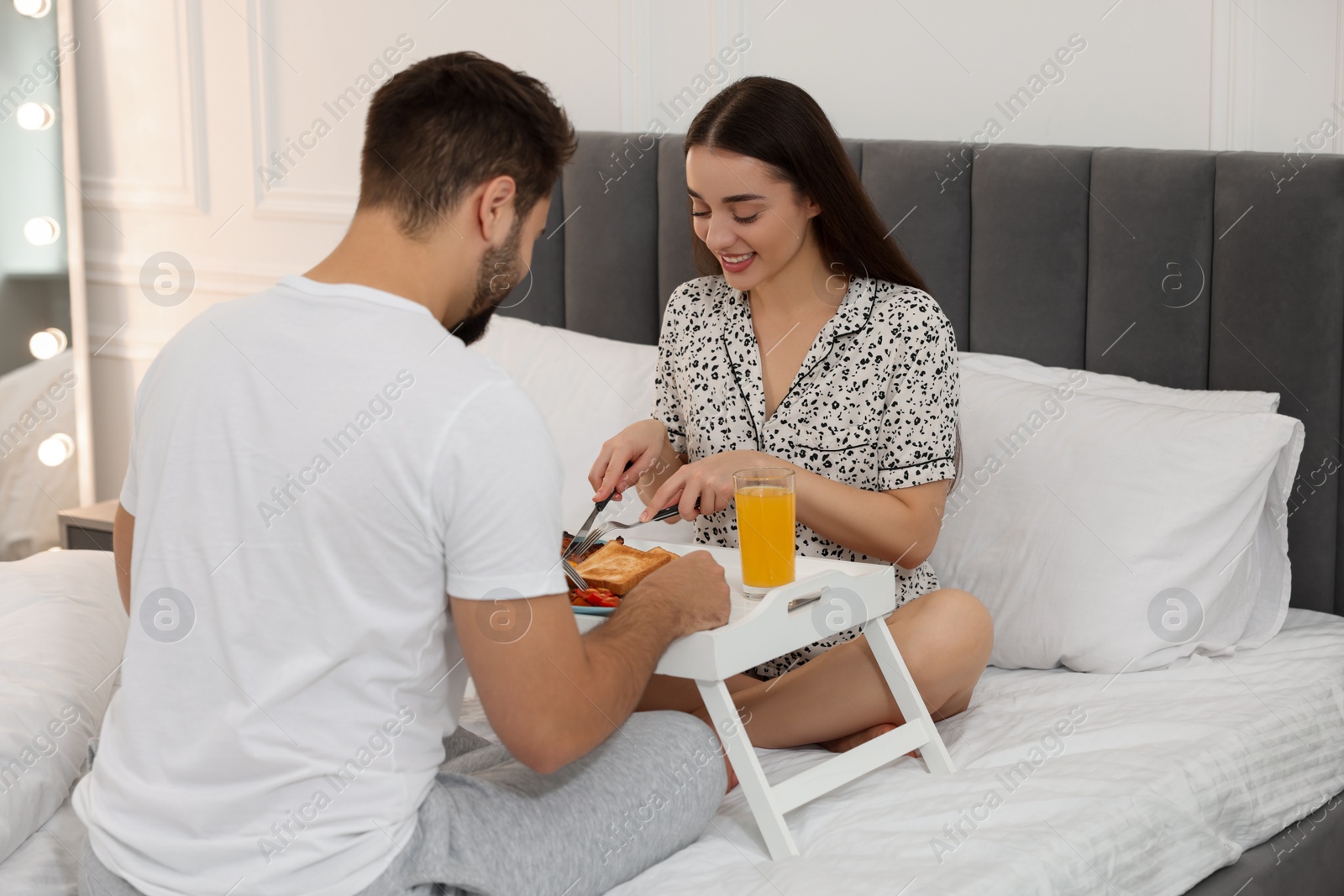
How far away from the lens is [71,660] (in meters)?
1.54

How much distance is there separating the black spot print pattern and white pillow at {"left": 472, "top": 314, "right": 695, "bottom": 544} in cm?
29

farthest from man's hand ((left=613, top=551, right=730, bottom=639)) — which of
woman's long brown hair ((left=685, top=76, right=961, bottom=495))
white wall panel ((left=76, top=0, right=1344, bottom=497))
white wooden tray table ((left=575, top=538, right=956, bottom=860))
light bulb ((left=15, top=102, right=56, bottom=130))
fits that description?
light bulb ((left=15, top=102, right=56, bottom=130))

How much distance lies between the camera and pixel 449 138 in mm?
1113

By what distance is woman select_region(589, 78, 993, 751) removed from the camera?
60.3 inches

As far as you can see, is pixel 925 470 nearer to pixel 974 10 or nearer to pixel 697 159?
Result: pixel 697 159

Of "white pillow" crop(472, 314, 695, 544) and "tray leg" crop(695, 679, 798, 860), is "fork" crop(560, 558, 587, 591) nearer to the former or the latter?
"tray leg" crop(695, 679, 798, 860)

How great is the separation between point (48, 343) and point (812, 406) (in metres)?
2.32

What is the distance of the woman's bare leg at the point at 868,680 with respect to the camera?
151 cm

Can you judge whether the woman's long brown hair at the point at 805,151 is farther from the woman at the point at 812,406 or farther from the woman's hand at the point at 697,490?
the woman's hand at the point at 697,490

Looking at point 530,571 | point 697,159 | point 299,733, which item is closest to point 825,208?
point 697,159

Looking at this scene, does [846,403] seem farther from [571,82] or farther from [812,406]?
[571,82]

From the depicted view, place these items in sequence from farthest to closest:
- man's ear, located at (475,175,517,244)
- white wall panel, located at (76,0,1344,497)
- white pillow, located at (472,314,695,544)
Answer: white pillow, located at (472,314,695,544) < white wall panel, located at (76,0,1344,497) < man's ear, located at (475,175,517,244)

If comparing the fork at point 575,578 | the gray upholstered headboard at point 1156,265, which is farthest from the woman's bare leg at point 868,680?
the gray upholstered headboard at point 1156,265

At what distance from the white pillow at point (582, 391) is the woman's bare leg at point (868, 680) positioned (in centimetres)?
49
